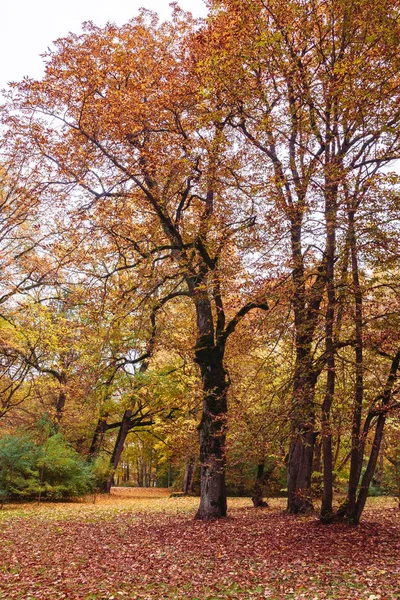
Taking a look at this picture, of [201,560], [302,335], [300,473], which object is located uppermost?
[302,335]

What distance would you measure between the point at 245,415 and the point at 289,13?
8161mm

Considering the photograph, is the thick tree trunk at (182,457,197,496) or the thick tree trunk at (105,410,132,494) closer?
the thick tree trunk at (182,457,197,496)

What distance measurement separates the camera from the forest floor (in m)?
6.20

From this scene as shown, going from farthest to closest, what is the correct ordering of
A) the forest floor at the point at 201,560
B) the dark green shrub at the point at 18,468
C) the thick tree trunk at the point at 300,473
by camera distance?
the dark green shrub at the point at 18,468
the thick tree trunk at the point at 300,473
the forest floor at the point at 201,560

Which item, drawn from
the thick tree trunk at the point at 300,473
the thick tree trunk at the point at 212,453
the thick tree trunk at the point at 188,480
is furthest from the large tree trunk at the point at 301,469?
the thick tree trunk at the point at 188,480

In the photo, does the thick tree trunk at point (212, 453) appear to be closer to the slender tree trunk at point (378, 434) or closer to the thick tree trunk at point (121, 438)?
the slender tree trunk at point (378, 434)

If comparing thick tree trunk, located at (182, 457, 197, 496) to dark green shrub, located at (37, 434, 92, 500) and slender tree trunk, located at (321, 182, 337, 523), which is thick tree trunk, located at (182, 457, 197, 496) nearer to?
dark green shrub, located at (37, 434, 92, 500)

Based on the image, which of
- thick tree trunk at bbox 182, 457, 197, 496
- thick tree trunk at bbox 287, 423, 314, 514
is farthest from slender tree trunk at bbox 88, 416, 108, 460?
thick tree trunk at bbox 287, 423, 314, 514

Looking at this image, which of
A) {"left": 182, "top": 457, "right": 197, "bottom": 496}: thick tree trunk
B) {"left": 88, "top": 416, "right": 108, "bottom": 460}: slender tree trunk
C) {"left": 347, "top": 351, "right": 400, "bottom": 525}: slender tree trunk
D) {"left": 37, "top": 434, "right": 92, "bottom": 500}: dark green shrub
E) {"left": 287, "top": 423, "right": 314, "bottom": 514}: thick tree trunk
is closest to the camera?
{"left": 347, "top": 351, "right": 400, "bottom": 525}: slender tree trunk

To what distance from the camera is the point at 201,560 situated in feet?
26.1

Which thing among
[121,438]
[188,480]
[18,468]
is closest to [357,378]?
[18,468]

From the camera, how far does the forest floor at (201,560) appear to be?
244 inches

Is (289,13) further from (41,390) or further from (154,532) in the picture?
(41,390)

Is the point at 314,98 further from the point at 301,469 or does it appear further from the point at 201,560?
the point at 301,469
